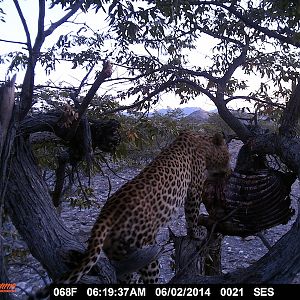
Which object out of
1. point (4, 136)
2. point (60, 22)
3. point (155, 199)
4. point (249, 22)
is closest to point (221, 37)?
point (249, 22)

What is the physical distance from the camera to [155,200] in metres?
4.33

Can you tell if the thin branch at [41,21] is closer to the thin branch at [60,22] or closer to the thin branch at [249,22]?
the thin branch at [60,22]

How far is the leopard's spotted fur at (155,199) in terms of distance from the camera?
12.1 feet

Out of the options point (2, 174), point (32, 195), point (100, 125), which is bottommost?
point (32, 195)

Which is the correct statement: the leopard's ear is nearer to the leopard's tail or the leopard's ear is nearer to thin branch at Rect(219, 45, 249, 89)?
thin branch at Rect(219, 45, 249, 89)

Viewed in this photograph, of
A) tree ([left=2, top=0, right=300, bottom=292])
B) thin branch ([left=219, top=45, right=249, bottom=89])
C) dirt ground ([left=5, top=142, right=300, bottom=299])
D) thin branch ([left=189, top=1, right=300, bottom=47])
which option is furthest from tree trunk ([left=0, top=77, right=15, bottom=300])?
dirt ground ([left=5, top=142, right=300, bottom=299])

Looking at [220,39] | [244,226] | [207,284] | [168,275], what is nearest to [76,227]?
[168,275]

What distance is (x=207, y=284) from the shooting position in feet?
10.3

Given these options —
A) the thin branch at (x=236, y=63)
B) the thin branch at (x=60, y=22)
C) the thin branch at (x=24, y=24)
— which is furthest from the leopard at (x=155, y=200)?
the thin branch at (x=60, y=22)

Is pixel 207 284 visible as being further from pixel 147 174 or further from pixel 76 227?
pixel 76 227

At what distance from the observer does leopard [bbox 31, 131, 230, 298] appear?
3.65 meters

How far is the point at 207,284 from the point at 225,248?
7.36m

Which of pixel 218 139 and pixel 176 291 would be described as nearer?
pixel 176 291

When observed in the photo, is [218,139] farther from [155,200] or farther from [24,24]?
[24,24]
